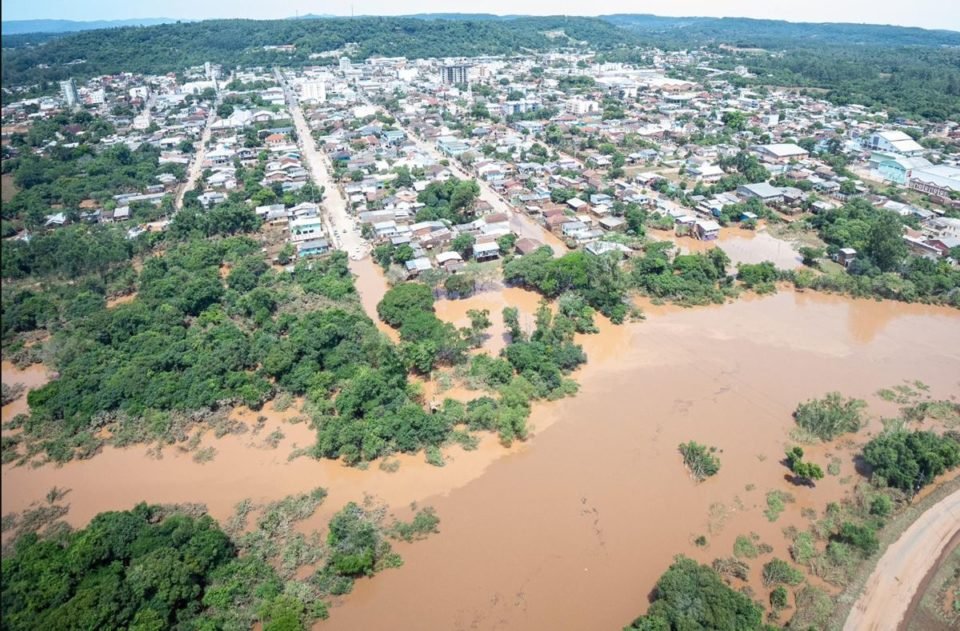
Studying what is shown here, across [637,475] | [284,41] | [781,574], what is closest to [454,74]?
[284,41]

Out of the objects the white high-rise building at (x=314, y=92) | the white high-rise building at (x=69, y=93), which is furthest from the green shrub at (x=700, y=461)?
the white high-rise building at (x=69, y=93)

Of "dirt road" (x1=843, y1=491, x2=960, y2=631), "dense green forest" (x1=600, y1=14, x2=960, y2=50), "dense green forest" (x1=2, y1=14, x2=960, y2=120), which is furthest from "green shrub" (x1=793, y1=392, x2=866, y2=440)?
"dense green forest" (x1=600, y1=14, x2=960, y2=50)

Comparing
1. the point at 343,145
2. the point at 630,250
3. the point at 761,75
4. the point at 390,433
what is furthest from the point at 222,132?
the point at 761,75

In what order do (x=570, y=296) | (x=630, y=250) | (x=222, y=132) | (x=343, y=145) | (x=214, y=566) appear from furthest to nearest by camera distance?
(x=222, y=132) < (x=343, y=145) < (x=630, y=250) < (x=570, y=296) < (x=214, y=566)

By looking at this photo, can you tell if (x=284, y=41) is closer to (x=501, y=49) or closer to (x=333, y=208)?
(x=501, y=49)

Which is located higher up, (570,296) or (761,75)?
(761,75)

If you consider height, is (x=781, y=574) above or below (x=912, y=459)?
below

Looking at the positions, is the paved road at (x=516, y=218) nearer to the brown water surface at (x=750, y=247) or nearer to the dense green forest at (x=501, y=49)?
the brown water surface at (x=750, y=247)

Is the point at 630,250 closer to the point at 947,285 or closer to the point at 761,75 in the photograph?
the point at 947,285
